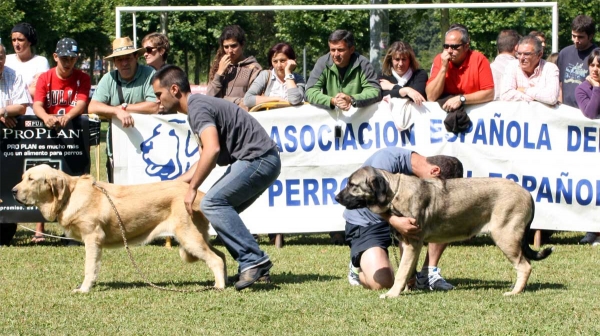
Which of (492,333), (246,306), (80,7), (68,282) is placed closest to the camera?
(492,333)

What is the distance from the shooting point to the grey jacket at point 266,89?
407 inches

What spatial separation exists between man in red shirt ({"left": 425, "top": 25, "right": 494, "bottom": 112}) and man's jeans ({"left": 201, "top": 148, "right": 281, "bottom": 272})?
3.07 metres

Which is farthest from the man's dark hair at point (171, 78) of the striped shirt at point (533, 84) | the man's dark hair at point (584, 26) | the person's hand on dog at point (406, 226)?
the man's dark hair at point (584, 26)

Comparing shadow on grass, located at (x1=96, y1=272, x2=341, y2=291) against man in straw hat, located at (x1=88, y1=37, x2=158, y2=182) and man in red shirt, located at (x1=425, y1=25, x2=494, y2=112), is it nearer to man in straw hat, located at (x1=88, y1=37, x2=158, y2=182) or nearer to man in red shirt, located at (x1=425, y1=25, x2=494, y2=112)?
man in straw hat, located at (x1=88, y1=37, x2=158, y2=182)

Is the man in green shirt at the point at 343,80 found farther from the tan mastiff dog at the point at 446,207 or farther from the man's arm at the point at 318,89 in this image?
the tan mastiff dog at the point at 446,207

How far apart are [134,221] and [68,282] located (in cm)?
92

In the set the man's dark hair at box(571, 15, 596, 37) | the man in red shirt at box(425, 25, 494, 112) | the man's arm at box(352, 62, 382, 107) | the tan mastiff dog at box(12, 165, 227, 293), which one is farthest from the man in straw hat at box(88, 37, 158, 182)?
the man's dark hair at box(571, 15, 596, 37)

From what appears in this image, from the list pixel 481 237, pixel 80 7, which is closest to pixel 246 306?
pixel 481 237

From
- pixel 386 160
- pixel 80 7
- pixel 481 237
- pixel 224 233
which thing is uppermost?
pixel 80 7

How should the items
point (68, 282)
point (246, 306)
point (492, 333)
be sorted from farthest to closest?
point (68, 282)
point (246, 306)
point (492, 333)

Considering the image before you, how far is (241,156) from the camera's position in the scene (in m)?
7.48

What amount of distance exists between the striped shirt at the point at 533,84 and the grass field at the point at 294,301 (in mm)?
1770

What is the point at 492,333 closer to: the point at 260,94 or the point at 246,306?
the point at 246,306

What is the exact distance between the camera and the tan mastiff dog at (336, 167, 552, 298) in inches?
272
